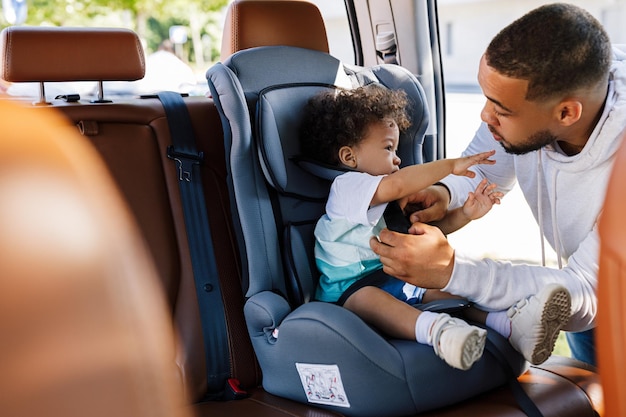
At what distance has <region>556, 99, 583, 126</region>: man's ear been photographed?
7.06ft

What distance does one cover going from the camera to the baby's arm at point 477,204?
243 centimetres

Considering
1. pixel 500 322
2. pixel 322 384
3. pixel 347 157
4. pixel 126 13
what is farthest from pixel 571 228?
pixel 126 13

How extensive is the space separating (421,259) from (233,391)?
2.33ft

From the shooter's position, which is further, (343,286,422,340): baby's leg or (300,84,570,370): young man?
(343,286,422,340): baby's leg

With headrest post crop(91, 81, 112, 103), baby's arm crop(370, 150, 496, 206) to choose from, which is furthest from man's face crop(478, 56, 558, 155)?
headrest post crop(91, 81, 112, 103)

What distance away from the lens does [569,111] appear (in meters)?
2.17

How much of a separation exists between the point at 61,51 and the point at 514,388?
63.7 inches

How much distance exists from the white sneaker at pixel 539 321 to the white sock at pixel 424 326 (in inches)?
8.7

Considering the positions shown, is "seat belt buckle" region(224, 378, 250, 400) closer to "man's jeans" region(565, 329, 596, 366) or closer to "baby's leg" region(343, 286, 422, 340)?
"baby's leg" region(343, 286, 422, 340)

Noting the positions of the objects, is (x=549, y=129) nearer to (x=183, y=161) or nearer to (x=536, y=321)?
(x=536, y=321)

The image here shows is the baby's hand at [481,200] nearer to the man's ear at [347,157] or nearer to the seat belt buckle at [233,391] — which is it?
the man's ear at [347,157]

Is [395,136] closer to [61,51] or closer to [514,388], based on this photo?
[514,388]

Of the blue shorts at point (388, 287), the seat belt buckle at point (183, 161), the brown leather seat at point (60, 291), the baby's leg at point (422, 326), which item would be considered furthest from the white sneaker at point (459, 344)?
the brown leather seat at point (60, 291)

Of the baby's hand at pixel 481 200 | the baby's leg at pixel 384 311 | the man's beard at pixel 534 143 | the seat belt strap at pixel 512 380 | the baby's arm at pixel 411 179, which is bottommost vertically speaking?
the seat belt strap at pixel 512 380
